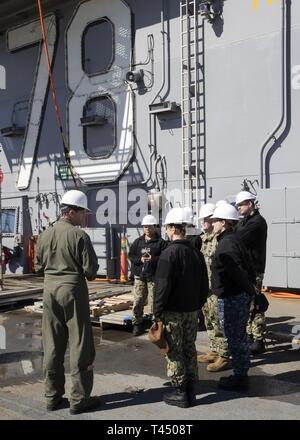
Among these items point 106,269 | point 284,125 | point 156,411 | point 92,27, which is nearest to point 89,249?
point 156,411

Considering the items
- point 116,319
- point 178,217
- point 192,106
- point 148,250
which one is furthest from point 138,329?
point 192,106

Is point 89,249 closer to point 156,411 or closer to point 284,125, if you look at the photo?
point 156,411

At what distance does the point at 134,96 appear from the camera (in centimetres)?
1283

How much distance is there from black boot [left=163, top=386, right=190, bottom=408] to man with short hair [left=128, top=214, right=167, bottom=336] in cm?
287

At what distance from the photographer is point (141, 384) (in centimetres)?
556

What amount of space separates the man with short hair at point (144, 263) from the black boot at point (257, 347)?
6.16 ft

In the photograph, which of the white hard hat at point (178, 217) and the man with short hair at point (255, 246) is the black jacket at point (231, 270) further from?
the man with short hair at point (255, 246)

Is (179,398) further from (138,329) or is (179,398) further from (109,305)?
(109,305)

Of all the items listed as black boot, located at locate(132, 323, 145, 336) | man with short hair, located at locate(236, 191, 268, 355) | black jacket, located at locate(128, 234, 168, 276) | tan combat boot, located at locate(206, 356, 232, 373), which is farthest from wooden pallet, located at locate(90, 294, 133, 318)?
tan combat boot, located at locate(206, 356, 232, 373)

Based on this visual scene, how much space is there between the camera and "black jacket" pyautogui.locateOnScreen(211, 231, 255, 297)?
5.09 meters

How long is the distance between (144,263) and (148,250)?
206mm

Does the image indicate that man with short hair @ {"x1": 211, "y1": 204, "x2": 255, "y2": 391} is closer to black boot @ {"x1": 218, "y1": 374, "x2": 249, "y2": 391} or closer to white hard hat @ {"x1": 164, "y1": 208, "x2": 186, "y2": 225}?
black boot @ {"x1": 218, "y1": 374, "x2": 249, "y2": 391}

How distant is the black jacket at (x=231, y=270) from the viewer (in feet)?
16.7
